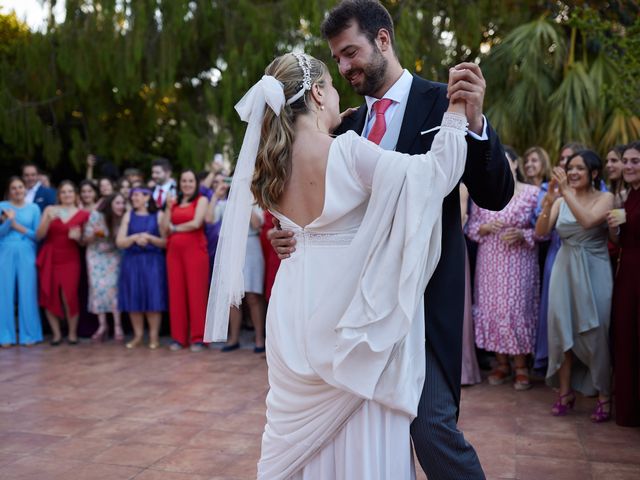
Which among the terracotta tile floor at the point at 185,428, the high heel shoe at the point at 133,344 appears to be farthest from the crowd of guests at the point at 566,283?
the high heel shoe at the point at 133,344

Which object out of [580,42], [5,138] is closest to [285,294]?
[580,42]

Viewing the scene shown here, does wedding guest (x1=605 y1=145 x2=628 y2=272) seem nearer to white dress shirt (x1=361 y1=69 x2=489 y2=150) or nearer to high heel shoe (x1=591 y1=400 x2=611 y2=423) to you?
high heel shoe (x1=591 y1=400 x2=611 y2=423)

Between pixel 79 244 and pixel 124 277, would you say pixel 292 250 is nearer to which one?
pixel 124 277

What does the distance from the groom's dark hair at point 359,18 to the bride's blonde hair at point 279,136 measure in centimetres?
22

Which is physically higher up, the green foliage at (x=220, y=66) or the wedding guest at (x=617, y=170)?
the green foliage at (x=220, y=66)

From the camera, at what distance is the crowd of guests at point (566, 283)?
4859 millimetres

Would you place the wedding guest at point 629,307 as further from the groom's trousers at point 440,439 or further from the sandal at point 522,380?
the groom's trousers at point 440,439

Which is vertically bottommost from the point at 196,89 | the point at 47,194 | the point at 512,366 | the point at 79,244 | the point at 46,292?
the point at 512,366

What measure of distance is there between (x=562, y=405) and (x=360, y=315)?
11.0 feet

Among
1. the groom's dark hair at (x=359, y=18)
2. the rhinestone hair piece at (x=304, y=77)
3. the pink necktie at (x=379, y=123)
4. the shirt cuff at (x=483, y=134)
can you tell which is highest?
the groom's dark hair at (x=359, y=18)

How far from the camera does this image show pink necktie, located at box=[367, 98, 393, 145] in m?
2.75

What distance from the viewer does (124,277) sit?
8.05 meters

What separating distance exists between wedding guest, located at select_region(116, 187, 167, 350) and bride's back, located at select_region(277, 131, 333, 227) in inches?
224

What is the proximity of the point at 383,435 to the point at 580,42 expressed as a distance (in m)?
8.65
